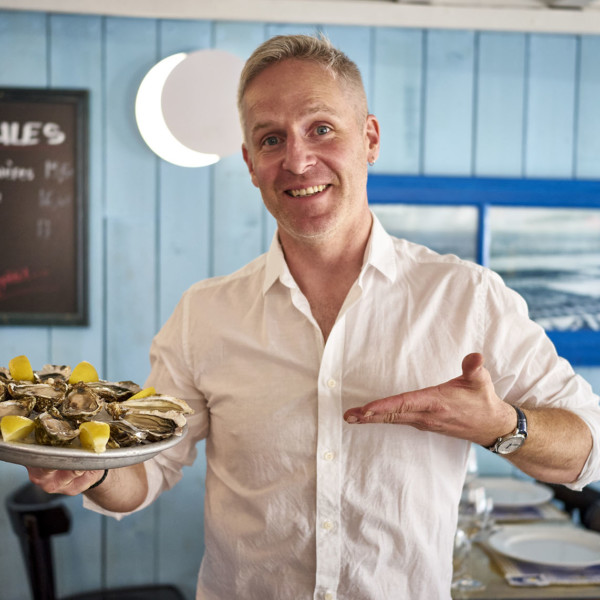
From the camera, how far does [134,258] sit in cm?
248

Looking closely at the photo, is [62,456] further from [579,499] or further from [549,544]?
[579,499]

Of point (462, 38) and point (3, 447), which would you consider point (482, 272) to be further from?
point (462, 38)

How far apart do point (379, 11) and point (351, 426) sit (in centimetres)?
184

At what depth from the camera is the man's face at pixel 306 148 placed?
3.94 ft

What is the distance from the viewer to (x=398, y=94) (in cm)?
250

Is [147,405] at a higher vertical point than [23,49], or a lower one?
lower

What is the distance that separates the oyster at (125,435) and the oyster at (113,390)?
0.11 meters

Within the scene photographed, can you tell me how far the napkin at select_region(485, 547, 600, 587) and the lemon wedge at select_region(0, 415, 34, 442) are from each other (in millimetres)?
1213

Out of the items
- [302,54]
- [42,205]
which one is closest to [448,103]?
[302,54]

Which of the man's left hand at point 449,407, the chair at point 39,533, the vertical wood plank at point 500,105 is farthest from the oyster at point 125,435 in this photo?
the vertical wood plank at point 500,105

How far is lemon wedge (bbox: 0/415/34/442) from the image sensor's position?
0.85 meters

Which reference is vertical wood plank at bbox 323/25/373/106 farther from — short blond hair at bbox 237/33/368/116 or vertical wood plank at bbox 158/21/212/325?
short blond hair at bbox 237/33/368/116

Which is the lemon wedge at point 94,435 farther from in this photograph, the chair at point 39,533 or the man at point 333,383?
the chair at point 39,533

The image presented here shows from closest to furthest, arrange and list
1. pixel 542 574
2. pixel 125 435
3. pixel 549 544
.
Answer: pixel 125 435, pixel 542 574, pixel 549 544
